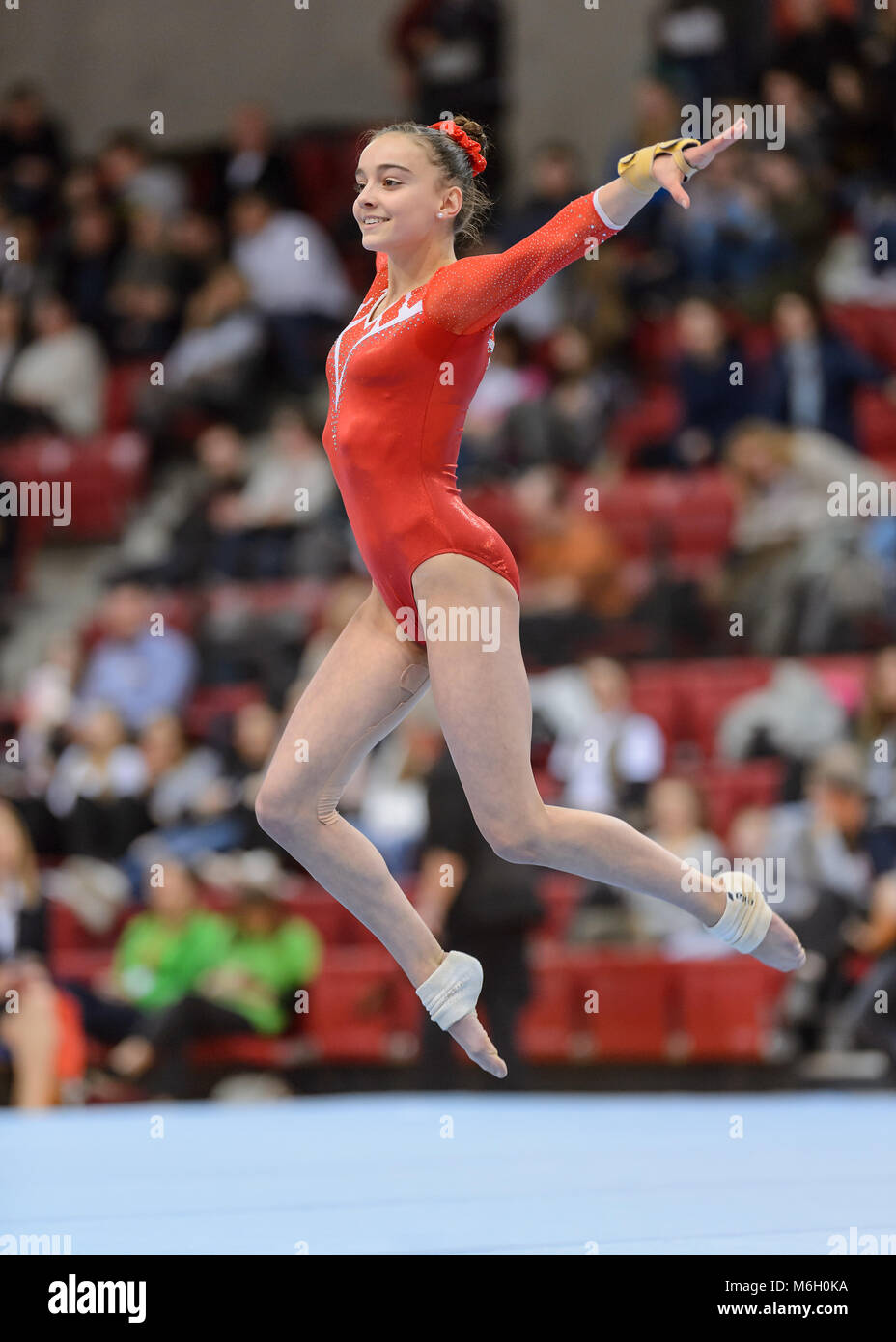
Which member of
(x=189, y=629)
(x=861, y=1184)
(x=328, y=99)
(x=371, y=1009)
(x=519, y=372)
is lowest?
(x=861, y=1184)

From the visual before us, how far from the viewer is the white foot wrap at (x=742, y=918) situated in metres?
3.95

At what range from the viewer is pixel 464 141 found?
3.89m

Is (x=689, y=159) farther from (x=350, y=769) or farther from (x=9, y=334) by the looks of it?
(x=9, y=334)

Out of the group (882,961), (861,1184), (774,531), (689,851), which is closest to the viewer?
A: (861,1184)


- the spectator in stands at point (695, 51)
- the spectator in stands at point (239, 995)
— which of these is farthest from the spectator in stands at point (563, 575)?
the spectator in stands at point (695, 51)

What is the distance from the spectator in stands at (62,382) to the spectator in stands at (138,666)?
6.43 feet

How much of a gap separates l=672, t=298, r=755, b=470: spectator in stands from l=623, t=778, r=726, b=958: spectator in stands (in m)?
2.38

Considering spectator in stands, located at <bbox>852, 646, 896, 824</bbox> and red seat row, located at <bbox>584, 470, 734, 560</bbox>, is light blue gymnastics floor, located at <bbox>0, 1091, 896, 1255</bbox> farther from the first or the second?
red seat row, located at <bbox>584, 470, 734, 560</bbox>

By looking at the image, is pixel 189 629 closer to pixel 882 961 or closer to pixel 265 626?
pixel 265 626

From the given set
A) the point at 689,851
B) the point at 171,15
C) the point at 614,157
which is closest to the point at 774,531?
the point at 689,851

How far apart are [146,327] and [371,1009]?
520cm

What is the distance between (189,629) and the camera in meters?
9.02

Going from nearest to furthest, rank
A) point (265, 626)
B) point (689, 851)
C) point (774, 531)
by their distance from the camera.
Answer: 1. point (689, 851)
2. point (774, 531)
3. point (265, 626)

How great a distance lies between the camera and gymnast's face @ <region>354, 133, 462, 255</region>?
369 cm
